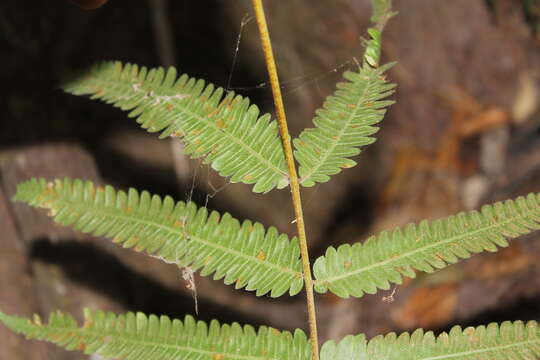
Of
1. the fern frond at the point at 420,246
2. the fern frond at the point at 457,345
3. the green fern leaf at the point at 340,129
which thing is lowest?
the fern frond at the point at 457,345

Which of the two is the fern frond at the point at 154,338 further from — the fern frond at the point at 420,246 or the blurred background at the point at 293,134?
the blurred background at the point at 293,134

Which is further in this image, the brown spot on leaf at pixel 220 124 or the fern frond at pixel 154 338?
the brown spot on leaf at pixel 220 124

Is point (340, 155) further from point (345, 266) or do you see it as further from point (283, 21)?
point (283, 21)

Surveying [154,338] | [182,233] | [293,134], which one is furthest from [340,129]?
[293,134]

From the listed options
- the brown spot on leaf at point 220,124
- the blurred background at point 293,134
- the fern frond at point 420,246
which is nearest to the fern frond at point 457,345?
the fern frond at point 420,246

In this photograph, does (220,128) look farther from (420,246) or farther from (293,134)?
(293,134)

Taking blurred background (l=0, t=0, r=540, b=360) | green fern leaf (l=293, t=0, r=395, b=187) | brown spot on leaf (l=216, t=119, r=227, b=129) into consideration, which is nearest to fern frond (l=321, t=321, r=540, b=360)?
green fern leaf (l=293, t=0, r=395, b=187)
